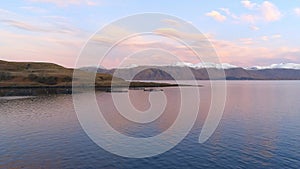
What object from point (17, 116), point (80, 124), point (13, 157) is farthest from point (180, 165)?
point (17, 116)

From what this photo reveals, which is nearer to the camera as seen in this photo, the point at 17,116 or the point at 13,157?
the point at 13,157

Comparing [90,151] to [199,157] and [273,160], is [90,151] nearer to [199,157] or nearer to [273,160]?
[199,157]

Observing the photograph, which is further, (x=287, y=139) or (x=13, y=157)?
(x=287, y=139)

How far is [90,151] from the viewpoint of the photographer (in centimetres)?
5019

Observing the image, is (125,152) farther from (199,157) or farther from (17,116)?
(17,116)

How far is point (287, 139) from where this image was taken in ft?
198

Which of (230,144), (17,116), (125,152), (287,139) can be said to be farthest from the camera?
(17,116)

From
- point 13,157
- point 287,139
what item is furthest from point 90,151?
point 287,139

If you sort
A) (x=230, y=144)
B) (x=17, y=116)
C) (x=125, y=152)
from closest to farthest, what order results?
(x=125, y=152)
(x=230, y=144)
(x=17, y=116)

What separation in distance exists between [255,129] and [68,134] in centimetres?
5758

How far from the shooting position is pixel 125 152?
49.7 metres

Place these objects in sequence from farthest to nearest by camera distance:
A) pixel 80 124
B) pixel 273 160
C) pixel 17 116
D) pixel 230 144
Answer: pixel 17 116
pixel 80 124
pixel 230 144
pixel 273 160

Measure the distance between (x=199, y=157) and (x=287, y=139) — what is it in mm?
29866

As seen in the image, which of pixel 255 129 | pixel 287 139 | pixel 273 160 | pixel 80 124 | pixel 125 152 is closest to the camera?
pixel 273 160
